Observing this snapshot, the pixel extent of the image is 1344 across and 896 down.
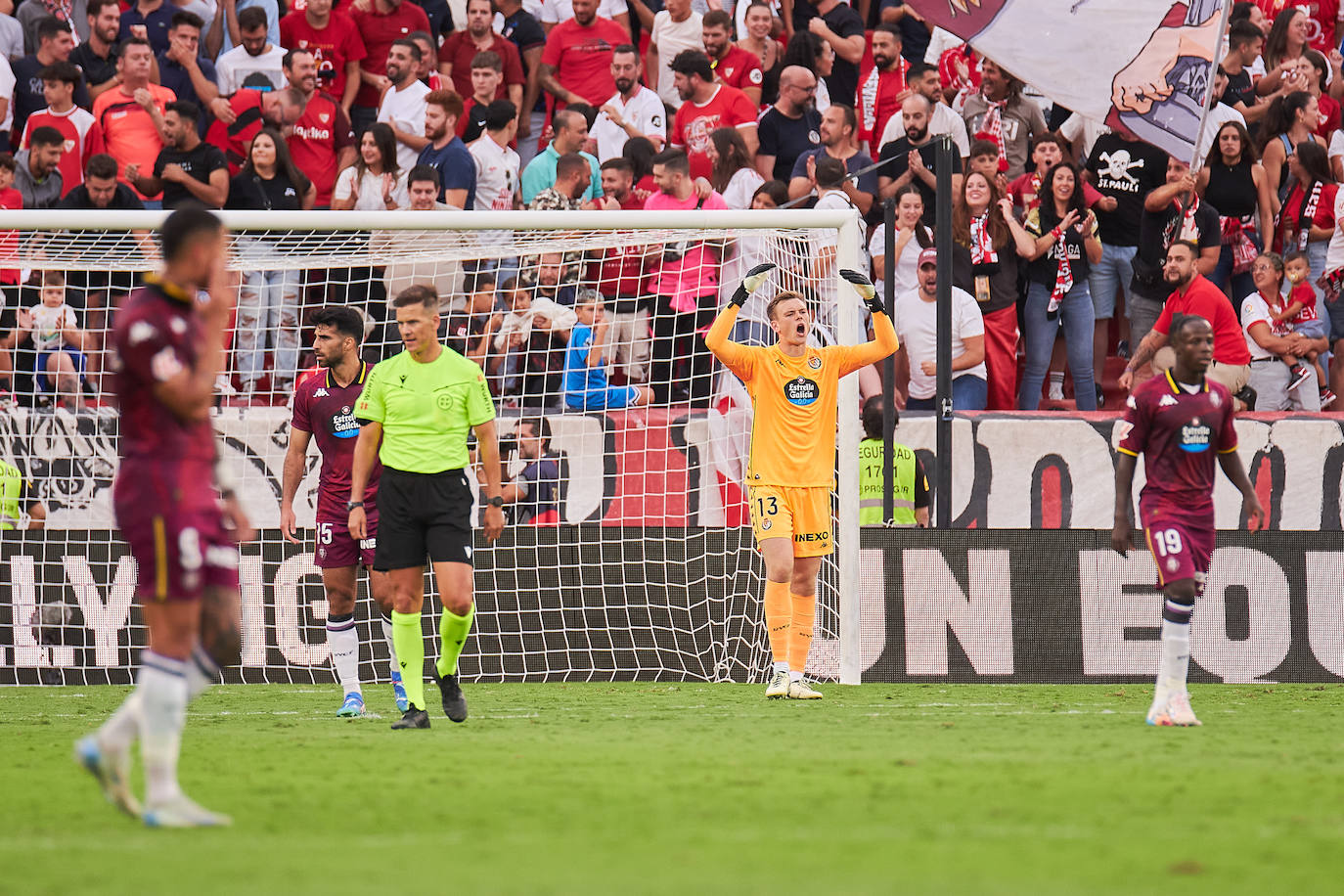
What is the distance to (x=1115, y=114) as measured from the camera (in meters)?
13.9

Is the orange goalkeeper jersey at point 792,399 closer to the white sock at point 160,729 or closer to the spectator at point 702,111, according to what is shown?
the spectator at point 702,111

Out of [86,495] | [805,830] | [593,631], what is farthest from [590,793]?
[86,495]

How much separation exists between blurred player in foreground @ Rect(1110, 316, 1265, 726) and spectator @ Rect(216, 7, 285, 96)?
10639mm

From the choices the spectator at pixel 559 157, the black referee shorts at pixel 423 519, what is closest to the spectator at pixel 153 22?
the spectator at pixel 559 157

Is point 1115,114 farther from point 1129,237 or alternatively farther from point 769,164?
point 769,164

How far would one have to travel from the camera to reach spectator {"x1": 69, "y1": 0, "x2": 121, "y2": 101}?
16484 mm

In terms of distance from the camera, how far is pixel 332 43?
17156 mm

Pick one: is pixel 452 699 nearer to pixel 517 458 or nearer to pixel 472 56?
pixel 517 458

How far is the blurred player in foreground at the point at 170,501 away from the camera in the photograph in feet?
18.0

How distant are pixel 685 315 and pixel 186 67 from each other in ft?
19.8

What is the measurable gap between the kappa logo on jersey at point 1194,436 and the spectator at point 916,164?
21.9ft

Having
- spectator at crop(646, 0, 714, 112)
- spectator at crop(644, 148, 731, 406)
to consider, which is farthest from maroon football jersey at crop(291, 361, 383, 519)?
spectator at crop(646, 0, 714, 112)

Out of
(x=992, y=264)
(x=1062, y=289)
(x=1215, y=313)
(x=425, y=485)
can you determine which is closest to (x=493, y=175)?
(x=992, y=264)

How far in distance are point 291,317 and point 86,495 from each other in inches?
86.5
